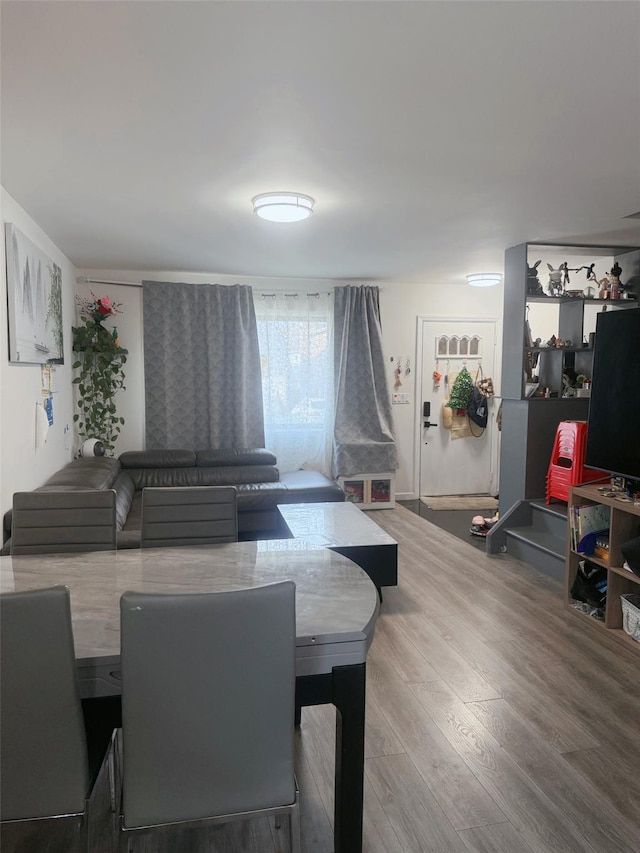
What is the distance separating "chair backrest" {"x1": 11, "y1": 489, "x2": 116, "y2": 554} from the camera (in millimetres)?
2500

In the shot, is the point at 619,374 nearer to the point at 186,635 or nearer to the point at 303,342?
the point at 186,635

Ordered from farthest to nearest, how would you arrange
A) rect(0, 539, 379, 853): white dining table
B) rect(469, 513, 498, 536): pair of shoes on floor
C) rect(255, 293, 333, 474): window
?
rect(255, 293, 333, 474): window → rect(469, 513, 498, 536): pair of shoes on floor → rect(0, 539, 379, 853): white dining table

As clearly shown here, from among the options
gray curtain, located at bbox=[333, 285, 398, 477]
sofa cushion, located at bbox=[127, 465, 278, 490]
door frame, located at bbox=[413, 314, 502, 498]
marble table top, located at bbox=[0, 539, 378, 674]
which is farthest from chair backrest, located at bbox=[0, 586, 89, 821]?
door frame, located at bbox=[413, 314, 502, 498]

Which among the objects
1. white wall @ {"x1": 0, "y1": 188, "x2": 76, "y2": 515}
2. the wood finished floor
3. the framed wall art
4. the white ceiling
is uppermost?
the white ceiling

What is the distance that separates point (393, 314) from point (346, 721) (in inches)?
215

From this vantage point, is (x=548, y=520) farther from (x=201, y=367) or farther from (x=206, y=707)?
(x=206, y=707)

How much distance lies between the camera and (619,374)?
3492 millimetres

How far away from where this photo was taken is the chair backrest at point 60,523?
8.20 ft

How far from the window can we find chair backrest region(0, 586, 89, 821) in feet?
16.3

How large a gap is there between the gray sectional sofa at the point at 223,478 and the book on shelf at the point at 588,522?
2.17m

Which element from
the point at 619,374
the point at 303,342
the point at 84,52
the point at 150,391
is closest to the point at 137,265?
the point at 150,391

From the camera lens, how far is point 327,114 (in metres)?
2.23

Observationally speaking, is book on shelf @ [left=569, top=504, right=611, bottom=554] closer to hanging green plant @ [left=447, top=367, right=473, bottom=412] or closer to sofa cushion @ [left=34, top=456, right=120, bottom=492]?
sofa cushion @ [left=34, top=456, right=120, bottom=492]

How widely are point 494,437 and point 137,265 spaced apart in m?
4.38
